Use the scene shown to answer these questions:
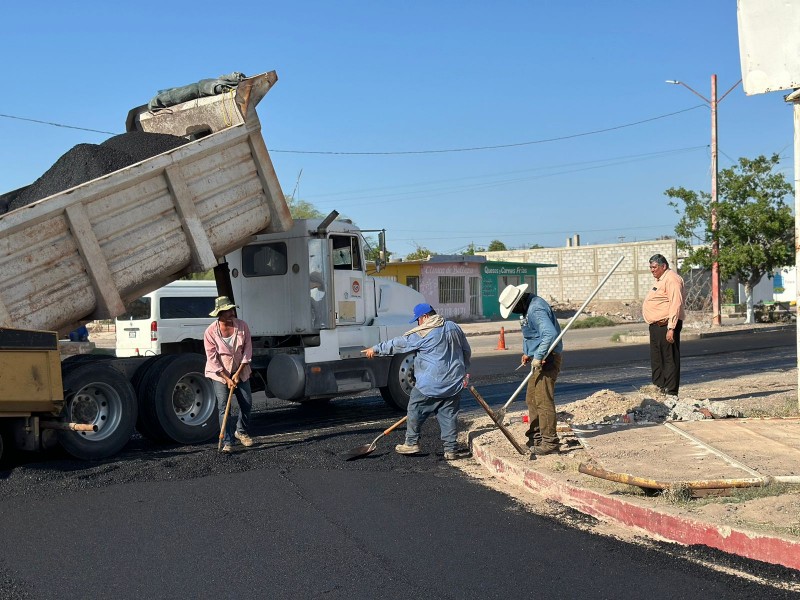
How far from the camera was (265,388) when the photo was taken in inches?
438

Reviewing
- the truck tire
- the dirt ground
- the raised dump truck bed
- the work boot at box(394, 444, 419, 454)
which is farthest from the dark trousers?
the truck tire

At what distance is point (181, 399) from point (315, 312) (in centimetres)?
229

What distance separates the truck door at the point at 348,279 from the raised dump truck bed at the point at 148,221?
4.01 feet

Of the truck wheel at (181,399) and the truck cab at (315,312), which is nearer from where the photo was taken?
the truck wheel at (181,399)

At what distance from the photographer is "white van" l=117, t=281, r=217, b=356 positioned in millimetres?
20031

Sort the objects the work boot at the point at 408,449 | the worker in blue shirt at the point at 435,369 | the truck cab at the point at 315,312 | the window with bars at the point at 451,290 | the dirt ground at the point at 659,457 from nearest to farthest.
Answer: the dirt ground at the point at 659,457
the worker in blue shirt at the point at 435,369
the work boot at the point at 408,449
the truck cab at the point at 315,312
the window with bars at the point at 451,290

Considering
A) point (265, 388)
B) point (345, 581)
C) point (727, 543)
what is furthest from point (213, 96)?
point (727, 543)

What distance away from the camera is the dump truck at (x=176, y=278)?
7.94 metres

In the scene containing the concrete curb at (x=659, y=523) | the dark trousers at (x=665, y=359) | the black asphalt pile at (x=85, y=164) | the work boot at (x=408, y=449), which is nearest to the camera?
the concrete curb at (x=659, y=523)

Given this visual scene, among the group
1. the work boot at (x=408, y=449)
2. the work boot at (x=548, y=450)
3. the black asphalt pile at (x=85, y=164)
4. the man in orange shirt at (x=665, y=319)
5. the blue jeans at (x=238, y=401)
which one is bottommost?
the work boot at (x=408, y=449)

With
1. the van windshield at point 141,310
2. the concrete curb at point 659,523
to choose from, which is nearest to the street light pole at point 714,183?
the van windshield at point 141,310

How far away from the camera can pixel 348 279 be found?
11.8 metres

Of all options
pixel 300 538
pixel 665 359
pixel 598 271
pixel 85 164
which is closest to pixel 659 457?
pixel 300 538

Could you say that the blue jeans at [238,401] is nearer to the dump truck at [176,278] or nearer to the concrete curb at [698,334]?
the dump truck at [176,278]
